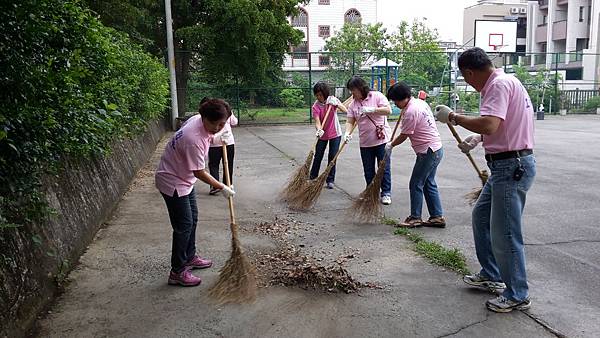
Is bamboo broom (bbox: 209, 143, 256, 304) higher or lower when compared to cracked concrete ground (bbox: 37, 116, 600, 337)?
higher

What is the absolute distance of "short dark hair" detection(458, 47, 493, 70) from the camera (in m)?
3.35

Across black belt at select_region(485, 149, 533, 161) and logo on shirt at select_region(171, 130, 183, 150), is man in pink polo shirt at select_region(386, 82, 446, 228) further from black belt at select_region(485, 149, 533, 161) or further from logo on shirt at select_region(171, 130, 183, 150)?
logo on shirt at select_region(171, 130, 183, 150)

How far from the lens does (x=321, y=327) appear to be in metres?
3.22

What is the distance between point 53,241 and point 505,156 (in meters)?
3.17

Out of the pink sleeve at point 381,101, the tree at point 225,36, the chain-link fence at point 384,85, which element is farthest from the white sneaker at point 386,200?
the chain-link fence at point 384,85

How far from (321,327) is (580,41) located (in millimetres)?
43713

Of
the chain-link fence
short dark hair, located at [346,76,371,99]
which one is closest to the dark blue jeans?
short dark hair, located at [346,76,371,99]

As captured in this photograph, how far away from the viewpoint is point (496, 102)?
3.20 metres

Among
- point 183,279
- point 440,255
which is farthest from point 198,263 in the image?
point 440,255

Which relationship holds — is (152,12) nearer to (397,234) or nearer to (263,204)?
(263,204)

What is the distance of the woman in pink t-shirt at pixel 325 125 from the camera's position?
7.43 meters

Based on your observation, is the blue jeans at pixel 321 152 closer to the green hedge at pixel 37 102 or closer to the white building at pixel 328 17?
the green hedge at pixel 37 102

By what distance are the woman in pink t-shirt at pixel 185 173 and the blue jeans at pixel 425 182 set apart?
223 centimetres

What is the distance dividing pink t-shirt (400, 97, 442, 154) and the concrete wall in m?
3.16
